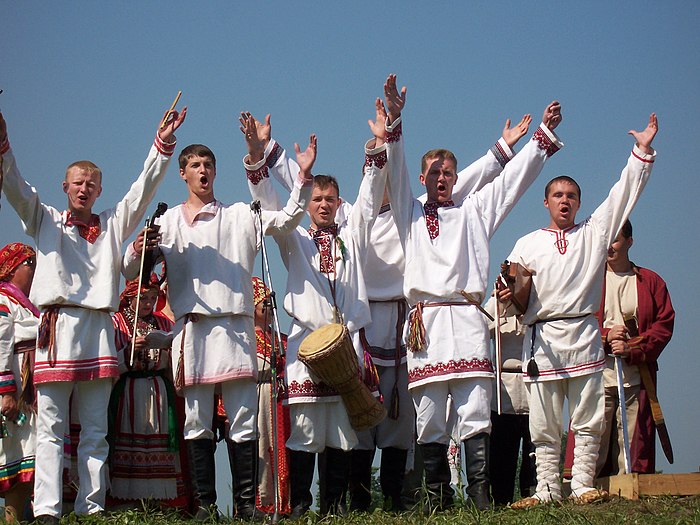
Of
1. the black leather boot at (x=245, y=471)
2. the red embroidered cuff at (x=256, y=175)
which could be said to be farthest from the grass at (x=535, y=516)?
the red embroidered cuff at (x=256, y=175)

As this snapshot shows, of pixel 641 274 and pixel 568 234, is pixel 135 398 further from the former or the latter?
pixel 641 274

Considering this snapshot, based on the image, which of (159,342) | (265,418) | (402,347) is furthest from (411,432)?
(159,342)

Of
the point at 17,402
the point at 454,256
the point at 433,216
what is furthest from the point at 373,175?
the point at 17,402

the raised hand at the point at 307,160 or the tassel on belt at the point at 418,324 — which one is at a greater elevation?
the raised hand at the point at 307,160

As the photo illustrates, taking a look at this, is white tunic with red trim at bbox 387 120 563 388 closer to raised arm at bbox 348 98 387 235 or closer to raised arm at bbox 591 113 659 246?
raised arm at bbox 348 98 387 235

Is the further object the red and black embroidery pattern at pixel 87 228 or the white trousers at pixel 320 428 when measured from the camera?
the white trousers at pixel 320 428

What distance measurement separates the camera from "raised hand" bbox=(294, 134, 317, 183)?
7672 mm

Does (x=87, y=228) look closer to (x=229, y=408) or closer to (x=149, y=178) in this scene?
(x=149, y=178)

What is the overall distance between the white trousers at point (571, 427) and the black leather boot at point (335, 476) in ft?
4.27

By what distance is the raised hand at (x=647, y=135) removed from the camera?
310 inches

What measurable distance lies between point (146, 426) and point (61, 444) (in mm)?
982

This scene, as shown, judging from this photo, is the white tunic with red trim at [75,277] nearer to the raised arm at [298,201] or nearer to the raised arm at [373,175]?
the raised arm at [298,201]

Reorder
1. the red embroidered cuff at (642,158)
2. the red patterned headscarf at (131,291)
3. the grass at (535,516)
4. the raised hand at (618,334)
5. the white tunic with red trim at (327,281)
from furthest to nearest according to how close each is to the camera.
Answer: the red patterned headscarf at (131,291) → the raised hand at (618,334) → the red embroidered cuff at (642,158) → the white tunic with red trim at (327,281) → the grass at (535,516)

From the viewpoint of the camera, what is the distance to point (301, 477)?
25.0 feet
